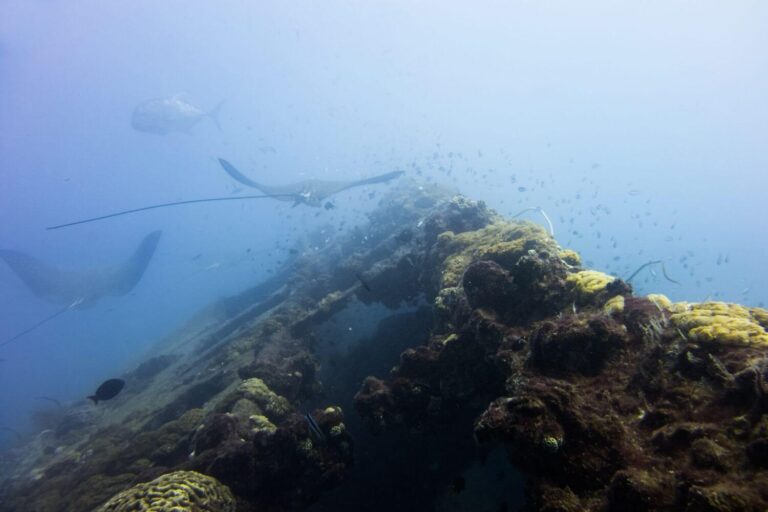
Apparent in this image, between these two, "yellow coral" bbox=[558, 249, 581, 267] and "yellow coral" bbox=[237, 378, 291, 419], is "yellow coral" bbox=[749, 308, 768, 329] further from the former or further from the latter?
"yellow coral" bbox=[237, 378, 291, 419]

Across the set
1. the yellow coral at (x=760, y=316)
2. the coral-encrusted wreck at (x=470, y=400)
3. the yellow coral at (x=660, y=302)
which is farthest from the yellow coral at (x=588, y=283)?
the yellow coral at (x=760, y=316)

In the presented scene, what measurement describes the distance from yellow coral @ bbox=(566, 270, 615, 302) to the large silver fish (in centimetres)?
3670

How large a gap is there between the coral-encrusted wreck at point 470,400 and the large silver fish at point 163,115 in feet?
89.8

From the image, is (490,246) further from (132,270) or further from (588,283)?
(132,270)

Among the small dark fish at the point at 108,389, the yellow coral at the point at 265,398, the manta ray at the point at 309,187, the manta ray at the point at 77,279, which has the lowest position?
the manta ray at the point at 77,279

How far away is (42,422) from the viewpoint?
24062 mm

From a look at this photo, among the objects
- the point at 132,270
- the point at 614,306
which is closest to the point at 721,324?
the point at 614,306

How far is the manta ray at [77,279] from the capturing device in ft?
94.6

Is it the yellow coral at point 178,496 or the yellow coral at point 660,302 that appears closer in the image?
the yellow coral at point 178,496

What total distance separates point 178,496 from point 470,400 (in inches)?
183

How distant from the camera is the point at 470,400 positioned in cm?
651

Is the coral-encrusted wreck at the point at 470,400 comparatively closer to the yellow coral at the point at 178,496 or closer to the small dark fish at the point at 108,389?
the yellow coral at the point at 178,496

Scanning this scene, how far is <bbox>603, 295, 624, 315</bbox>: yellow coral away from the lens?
4.92m

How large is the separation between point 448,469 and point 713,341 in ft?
15.8
